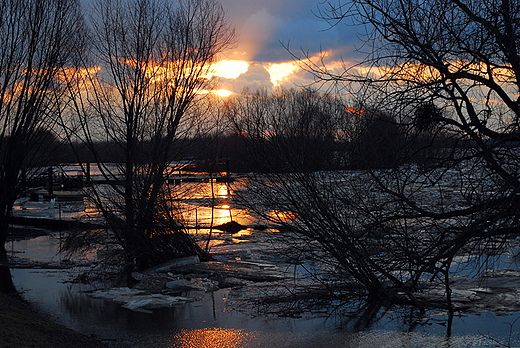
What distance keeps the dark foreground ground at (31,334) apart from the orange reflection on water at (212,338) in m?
1.09

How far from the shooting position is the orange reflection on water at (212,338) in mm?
6723

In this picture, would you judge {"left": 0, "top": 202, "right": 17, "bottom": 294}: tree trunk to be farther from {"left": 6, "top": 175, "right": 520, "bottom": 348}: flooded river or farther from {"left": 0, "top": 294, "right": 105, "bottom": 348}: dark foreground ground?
{"left": 0, "top": 294, "right": 105, "bottom": 348}: dark foreground ground

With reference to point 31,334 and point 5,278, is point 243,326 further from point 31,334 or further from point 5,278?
point 5,278

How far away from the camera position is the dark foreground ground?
5367mm

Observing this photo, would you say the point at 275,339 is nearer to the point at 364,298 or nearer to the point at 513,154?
the point at 364,298

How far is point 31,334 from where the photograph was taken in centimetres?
576

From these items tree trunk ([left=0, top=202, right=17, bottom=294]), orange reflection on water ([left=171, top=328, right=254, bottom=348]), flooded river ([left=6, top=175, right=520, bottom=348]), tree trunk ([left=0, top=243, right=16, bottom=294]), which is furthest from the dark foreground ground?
tree trunk ([left=0, top=202, right=17, bottom=294])

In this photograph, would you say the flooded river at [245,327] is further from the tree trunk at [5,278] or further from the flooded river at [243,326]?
the tree trunk at [5,278]

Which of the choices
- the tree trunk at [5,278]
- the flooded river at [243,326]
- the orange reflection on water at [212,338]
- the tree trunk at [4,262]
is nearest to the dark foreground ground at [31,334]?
the flooded river at [243,326]

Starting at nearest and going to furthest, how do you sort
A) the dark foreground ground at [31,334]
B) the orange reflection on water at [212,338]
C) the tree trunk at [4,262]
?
the dark foreground ground at [31,334] < the orange reflection on water at [212,338] < the tree trunk at [4,262]

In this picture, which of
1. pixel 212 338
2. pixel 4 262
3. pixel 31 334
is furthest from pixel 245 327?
pixel 4 262

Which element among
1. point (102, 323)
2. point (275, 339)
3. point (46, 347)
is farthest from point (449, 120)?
point (102, 323)

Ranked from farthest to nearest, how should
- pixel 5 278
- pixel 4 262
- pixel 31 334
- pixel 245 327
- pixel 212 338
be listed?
pixel 4 262 < pixel 5 278 < pixel 245 327 < pixel 212 338 < pixel 31 334

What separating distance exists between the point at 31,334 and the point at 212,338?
2.37 m
